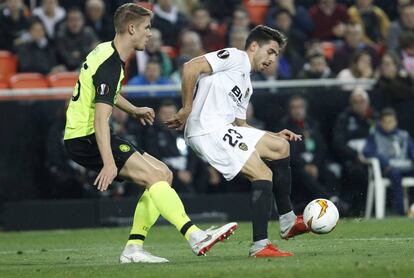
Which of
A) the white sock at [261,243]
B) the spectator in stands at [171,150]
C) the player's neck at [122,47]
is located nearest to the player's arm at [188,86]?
the player's neck at [122,47]

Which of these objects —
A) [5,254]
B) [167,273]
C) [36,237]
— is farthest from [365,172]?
[167,273]

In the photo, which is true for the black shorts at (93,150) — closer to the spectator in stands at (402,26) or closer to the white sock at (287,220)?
the white sock at (287,220)

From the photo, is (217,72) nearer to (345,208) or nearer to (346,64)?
(345,208)

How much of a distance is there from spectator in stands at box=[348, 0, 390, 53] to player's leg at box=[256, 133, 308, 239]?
10987mm

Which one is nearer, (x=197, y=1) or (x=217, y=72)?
(x=217, y=72)

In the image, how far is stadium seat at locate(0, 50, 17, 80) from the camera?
59.5ft

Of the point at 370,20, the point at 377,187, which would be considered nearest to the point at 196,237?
the point at 377,187

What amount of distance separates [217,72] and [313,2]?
11.9 meters

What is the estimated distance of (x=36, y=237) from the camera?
14.5 m

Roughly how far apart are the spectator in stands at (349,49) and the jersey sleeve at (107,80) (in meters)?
10.3

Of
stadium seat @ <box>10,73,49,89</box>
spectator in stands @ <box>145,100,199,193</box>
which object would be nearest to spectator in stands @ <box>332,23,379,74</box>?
spectator in stands @ <box>145,100,199,193</box>

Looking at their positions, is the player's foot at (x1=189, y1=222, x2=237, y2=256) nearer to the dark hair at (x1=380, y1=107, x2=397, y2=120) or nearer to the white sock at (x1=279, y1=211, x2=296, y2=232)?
the white sock at (x1=279, y1=211, x2=296, y2=232)

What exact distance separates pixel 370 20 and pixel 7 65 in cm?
689

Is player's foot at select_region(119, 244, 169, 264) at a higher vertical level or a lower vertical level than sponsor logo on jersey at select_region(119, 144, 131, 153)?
lower
